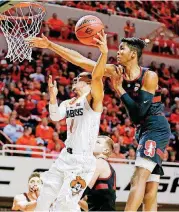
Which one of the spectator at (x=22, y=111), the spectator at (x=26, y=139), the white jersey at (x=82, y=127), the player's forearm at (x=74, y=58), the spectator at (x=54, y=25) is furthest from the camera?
the spectator at (x=54, y=25)

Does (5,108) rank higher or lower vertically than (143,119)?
lower

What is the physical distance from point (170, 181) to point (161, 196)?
0.38 m

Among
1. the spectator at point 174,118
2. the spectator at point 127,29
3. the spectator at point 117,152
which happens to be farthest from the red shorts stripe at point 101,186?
the spectator at point 127,29

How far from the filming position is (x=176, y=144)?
1351 cm

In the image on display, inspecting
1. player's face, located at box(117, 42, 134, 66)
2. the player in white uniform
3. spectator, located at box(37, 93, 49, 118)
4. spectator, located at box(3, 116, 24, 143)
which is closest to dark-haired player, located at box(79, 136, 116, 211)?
the player in white uniform

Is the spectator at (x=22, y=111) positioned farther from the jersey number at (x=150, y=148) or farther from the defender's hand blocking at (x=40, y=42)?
the jersey number at (x=150, y=148)

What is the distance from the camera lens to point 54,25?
52.4ft

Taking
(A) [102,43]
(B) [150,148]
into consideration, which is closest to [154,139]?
(B) [150,148]

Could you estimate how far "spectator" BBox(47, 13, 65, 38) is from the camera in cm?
1590

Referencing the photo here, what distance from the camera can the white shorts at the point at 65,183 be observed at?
16.1ft

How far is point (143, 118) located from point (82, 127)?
0.62 m

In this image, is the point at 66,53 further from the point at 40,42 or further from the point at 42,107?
the point at 42,107

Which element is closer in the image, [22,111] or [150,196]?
[150,196]

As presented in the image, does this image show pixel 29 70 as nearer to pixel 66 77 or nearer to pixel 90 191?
pixel 66 77
